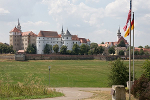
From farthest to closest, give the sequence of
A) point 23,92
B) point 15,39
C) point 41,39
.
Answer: point 15,39 → point 41,39 → point 23,92

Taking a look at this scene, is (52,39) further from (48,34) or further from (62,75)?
(62,75)

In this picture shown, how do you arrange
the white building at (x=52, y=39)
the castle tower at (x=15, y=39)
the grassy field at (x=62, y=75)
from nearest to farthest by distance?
1. the grassy field at (x=62, y=75)
2. the white building at (x=52, y=39)
3. the castle tower at (x=15, y=39)

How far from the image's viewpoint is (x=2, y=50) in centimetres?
11950

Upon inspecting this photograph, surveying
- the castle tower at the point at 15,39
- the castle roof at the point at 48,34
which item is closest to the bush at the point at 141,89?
the castle roof at the point at 48,34

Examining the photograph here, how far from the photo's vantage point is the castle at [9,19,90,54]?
461 feet

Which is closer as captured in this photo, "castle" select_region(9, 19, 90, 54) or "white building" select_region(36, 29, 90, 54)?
"white building" select_region(36, 29, 90, 54)

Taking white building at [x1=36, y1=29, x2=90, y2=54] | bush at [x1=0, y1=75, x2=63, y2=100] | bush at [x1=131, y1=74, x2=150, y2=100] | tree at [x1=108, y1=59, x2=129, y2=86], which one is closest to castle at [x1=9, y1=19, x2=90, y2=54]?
white building at [x1=36, y1=29, x2=90, y2=54]

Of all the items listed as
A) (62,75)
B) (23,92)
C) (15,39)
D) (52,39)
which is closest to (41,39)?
(52,39)

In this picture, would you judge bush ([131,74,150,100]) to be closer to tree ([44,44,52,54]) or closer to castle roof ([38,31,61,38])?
tree ([44,44,52,54])

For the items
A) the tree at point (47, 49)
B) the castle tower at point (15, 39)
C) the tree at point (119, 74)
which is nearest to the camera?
the tree at point (119, 74)

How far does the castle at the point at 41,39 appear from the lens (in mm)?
140375

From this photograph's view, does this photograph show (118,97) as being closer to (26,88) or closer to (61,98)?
(61,98)

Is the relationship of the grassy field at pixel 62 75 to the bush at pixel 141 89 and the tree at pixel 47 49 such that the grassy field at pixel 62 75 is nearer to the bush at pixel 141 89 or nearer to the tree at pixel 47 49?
the bush at pixel 141 89

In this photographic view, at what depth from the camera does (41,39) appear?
140 metres
